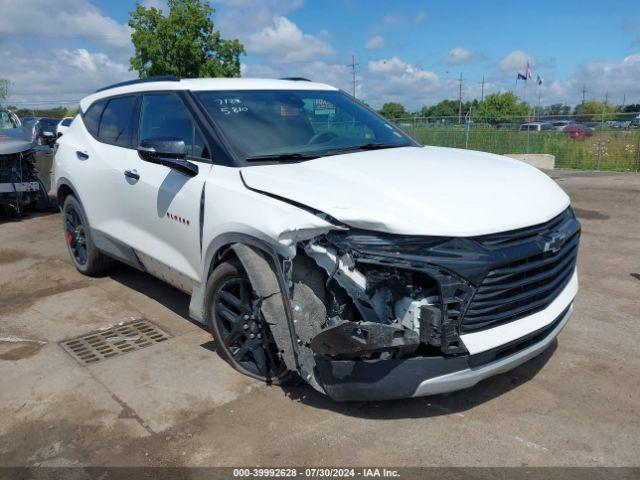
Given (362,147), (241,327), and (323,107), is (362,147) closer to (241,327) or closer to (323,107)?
(323,107)

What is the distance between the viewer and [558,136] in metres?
19.4

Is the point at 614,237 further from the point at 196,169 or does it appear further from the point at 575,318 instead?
the point at 196,169

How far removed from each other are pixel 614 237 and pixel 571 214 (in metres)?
4.19

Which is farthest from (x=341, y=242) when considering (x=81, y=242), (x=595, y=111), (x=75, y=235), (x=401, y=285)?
(x=595, y=111)

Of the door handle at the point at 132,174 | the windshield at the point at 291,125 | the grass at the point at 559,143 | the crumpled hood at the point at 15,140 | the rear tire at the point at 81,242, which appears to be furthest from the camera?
the grass at the point at 559,143

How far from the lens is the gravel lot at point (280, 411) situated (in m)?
2.96

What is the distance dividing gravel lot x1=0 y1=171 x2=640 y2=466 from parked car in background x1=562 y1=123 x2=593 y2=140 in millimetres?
15519

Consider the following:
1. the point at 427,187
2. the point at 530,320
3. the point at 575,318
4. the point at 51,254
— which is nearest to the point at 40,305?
the point at 51,254

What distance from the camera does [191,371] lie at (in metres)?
3.89

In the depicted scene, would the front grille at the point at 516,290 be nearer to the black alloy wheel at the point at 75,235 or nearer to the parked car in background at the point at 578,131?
the black alloy wheel at the point at 75,235

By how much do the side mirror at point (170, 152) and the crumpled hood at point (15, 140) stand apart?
6257 mm

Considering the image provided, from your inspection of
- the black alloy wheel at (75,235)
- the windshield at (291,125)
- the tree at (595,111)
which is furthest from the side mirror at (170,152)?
the tree at (595,111)

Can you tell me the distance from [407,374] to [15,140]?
8.76m

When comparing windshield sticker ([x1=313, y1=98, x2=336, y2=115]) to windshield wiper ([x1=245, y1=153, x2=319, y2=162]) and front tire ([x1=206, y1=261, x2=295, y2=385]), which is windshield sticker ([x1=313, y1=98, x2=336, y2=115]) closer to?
windshield wiper ([x1=245, y1=153, x2=319, y2=162])
